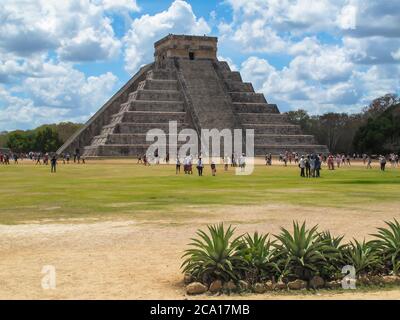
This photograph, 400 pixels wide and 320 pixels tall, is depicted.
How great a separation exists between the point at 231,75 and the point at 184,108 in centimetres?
985

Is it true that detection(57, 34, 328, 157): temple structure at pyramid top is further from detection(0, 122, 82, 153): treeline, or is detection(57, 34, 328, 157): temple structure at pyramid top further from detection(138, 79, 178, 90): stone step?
detection(0, 122, 82, 153): treeline

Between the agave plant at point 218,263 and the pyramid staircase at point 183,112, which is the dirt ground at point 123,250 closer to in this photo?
the agave plant at point 218,263

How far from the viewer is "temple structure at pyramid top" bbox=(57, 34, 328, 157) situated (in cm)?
5766

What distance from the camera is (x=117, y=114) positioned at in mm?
61969

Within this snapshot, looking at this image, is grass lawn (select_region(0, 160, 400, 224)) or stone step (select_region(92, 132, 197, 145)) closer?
grass lawn (select_region(0, 160, 400, 224))

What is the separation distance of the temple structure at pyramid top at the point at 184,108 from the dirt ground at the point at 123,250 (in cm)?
4203

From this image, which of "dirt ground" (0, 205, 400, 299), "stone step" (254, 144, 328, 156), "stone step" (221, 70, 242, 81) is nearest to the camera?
"dirt ground" (0, 205, 400, 299)

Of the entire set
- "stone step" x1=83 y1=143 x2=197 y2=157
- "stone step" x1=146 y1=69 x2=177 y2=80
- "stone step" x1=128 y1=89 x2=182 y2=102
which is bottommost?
"stone step" x1=83 y1=143 x2=197 y2=157

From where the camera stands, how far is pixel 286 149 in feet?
197

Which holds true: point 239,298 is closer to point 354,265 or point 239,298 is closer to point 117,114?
point 354,265

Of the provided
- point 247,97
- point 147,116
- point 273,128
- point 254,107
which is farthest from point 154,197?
point 247,97

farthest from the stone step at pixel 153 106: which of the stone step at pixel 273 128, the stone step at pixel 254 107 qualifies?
the stone step at pixel 273 128

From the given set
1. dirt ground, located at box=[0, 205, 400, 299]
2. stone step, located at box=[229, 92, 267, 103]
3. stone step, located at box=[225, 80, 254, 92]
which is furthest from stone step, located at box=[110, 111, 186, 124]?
dirt ground, located at box=[0, 205, 400, 299]

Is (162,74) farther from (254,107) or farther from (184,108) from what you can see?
(254,107)
